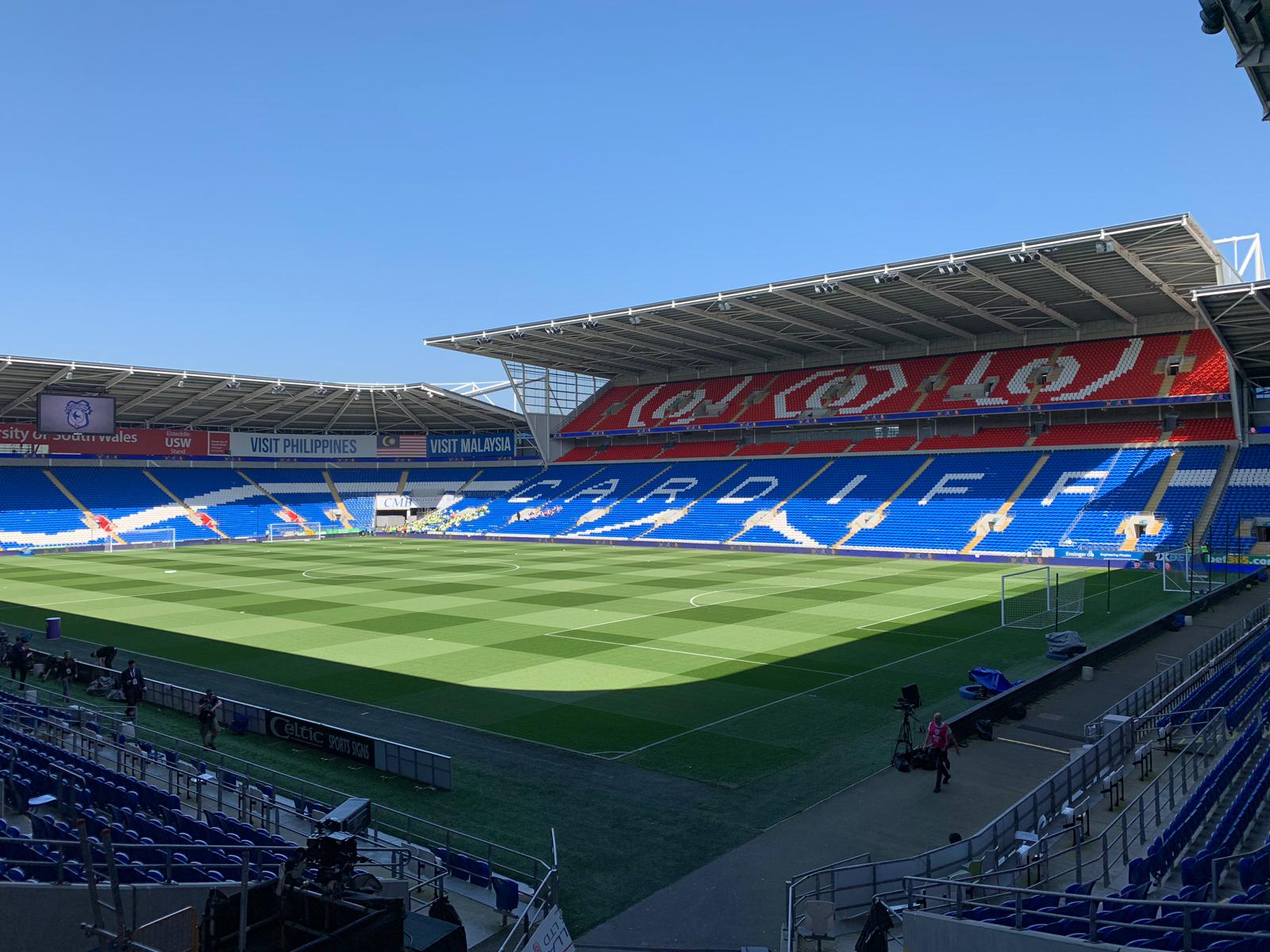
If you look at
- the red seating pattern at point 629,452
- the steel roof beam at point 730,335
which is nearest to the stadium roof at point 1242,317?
the steel roof beam at point 730,335

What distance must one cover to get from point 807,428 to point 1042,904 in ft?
206

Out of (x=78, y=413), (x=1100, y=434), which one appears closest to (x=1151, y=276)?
(x=1100, y=434)

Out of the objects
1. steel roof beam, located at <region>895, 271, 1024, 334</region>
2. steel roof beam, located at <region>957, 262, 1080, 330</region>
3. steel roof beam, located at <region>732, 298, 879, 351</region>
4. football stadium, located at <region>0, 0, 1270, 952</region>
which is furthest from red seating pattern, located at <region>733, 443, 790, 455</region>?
steel roof beam, located at <region>957, 262, 1080, 330</region>

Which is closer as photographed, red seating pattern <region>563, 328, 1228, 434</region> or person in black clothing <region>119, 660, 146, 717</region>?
person in black clothing <region>119, 660, 146, 717</region>

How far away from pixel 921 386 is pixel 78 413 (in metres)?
56.5

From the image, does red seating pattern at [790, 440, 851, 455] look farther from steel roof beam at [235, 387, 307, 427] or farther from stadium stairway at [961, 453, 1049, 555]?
steel roof beam at [235, 387, 307, 427]

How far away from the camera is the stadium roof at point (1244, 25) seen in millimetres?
10180

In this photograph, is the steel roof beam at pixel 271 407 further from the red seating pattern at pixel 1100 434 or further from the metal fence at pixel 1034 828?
the metal fence at pixel 1034 828

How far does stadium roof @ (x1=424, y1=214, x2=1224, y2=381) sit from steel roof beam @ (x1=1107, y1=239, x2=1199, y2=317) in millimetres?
106

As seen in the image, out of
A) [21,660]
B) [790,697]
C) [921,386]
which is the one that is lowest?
[790,697]

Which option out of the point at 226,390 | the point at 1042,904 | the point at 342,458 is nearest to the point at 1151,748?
the point at 1042,904

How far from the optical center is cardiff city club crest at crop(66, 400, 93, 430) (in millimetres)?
60375

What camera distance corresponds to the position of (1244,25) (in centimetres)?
1066

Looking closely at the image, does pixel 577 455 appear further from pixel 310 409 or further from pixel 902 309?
pixel 902 309
